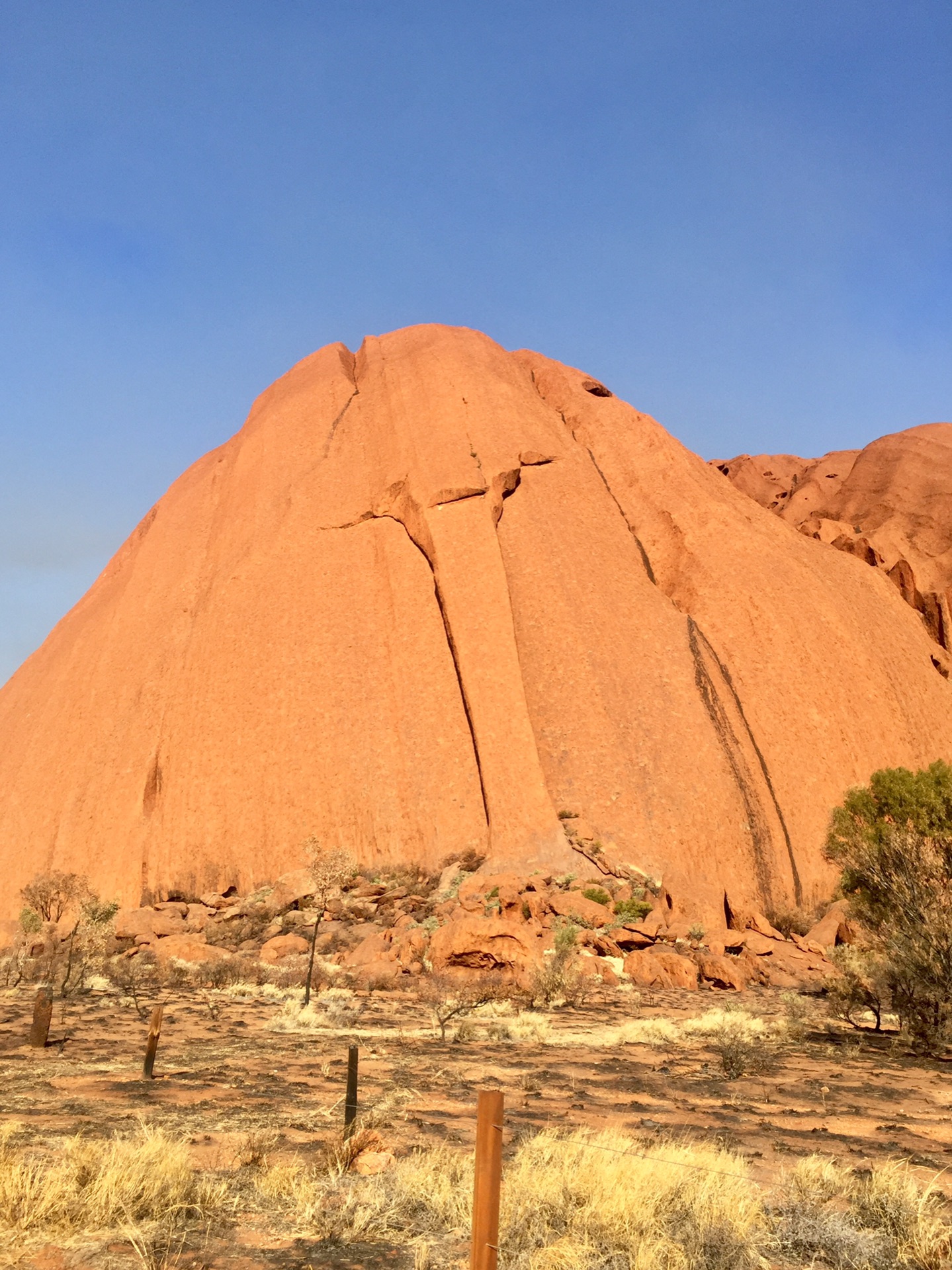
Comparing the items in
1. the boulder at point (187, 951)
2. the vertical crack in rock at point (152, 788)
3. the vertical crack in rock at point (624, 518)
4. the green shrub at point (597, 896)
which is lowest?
the boulder at point (187, 951)

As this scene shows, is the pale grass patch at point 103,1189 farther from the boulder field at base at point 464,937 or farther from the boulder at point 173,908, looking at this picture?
the boulder at point 173,908

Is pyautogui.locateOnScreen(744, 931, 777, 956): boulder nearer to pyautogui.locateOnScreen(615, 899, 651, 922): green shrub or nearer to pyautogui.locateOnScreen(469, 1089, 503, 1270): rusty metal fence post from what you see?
pyautogui.locateOnScreen(615, 899, 651, 922): green shrub

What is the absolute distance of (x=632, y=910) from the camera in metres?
24.9

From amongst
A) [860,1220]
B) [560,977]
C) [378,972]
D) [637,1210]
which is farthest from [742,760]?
[637,1210]

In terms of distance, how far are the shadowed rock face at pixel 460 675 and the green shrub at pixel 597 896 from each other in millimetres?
2460

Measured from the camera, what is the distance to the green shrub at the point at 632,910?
80.5ft

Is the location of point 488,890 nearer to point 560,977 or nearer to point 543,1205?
point 560,977

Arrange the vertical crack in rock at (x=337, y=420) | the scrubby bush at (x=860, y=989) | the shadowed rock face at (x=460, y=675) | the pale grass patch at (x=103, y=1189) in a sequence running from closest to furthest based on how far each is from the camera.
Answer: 1. the pale grass patch at (x=103, y=1189)
2. the scrubby bush at (x=860, y=989)
3. the shadowed rock face at (x=460, y=675)
4. the vertical crack in rock at (x=337, y=420)

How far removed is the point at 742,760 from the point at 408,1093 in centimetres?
2508

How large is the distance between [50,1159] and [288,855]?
24373 millimetres

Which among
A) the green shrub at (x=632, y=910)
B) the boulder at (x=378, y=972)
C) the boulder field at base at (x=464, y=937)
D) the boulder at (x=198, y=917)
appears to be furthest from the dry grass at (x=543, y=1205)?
the boulder at (x=198, y=917)

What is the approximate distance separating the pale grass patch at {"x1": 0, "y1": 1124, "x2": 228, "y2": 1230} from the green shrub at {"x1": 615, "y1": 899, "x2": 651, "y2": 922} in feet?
63.6

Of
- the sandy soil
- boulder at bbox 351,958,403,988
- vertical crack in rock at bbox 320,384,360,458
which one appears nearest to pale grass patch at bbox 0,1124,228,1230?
the sandy soil

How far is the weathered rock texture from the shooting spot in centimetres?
4353
